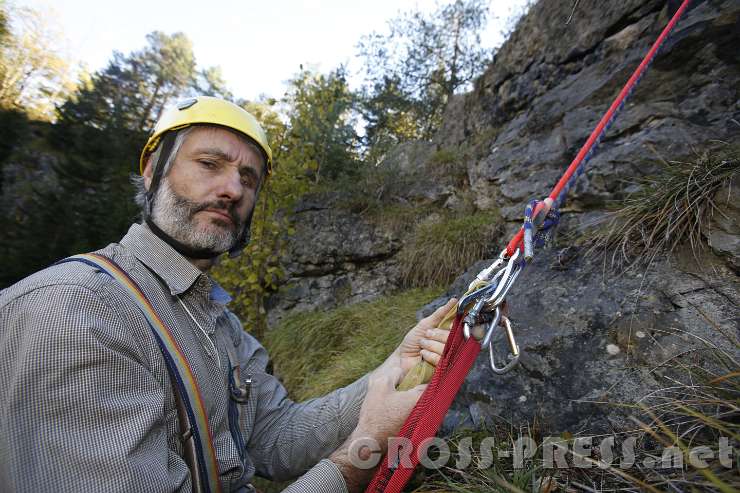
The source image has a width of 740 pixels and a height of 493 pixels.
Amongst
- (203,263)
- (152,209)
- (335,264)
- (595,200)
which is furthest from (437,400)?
(335,264)

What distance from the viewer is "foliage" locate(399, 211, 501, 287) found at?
3.76 meters

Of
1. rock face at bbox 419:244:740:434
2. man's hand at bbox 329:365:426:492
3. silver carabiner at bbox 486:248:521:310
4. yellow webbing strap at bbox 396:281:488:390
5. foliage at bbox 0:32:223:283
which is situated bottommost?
rock face at bbox 419:244:740:434

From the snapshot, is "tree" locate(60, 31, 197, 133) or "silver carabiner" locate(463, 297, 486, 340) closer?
"silver carabiner" locate(463, 297, 486, 340)

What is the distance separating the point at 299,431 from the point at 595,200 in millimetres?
2473

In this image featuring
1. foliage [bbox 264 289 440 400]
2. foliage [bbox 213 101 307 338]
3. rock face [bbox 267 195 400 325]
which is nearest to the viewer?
foliage [bbox 264 289 440 400]

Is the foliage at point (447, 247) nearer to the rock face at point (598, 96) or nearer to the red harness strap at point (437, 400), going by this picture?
the rock face at point (598, 96)

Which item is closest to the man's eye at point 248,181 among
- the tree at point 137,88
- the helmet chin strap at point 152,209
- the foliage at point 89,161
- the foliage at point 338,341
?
the helmet chin strap at point 152,209

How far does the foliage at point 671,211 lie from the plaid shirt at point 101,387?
1.82m

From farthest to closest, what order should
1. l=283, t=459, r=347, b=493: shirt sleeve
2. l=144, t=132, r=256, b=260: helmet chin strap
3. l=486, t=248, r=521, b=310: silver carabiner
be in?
l=144, t=132, r=256, b=260: helmet chin strap, l=283, t=459, r=347, b=493: shirt sleeve, l=486, t=248, r=521, b=310: silver carabiner

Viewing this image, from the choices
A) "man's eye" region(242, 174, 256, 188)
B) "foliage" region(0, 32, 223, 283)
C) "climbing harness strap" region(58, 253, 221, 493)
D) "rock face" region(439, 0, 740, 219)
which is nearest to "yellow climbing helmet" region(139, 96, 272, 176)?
"man's eye" region(242, 174, 256, 188)

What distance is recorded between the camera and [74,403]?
0.73 metres

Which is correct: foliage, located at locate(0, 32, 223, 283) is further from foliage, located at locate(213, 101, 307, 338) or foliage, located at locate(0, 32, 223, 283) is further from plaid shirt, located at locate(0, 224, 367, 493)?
plaid shirt, located at locate(0, 224, 367, 493)

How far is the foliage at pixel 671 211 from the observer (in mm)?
1552

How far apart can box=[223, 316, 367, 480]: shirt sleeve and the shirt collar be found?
1.74 feet
